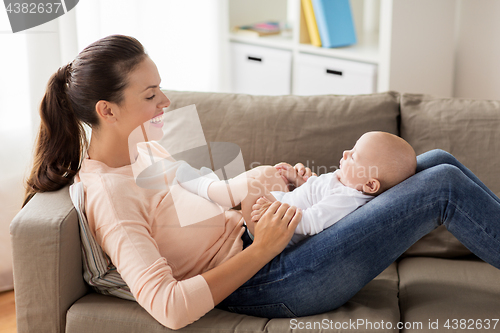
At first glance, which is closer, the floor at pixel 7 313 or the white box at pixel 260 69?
the floor at pixel 7 313

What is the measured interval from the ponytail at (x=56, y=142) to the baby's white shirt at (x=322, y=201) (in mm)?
603

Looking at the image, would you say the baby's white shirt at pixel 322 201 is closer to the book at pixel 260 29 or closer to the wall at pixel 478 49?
the wall at pixel 478 49

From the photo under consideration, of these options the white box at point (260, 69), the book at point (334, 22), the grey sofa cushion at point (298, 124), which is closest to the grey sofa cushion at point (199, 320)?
the grey sofa cushion at point (298, 124)

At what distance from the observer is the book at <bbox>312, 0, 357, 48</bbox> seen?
259cm

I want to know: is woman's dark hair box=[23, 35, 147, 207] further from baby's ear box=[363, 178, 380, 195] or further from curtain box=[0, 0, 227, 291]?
baby's ear box=[363, 178, 380, 195]

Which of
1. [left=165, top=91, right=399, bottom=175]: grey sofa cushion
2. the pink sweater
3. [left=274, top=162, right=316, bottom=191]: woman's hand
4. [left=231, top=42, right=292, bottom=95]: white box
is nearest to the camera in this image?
the pink sweater

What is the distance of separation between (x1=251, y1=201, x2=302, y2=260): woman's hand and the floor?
45.1 inches

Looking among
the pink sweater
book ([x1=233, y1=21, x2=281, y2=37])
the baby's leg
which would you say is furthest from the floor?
book ([x1=233, y1=21, x2=281, y2=37])

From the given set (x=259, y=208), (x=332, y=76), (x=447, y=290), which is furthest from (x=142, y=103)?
(x=332, y=76)

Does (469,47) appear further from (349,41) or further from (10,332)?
(10,332)

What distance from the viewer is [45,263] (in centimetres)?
120

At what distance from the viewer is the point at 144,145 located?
152 centimetres

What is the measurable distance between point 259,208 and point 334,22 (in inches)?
64.7

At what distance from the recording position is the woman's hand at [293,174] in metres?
1.53
